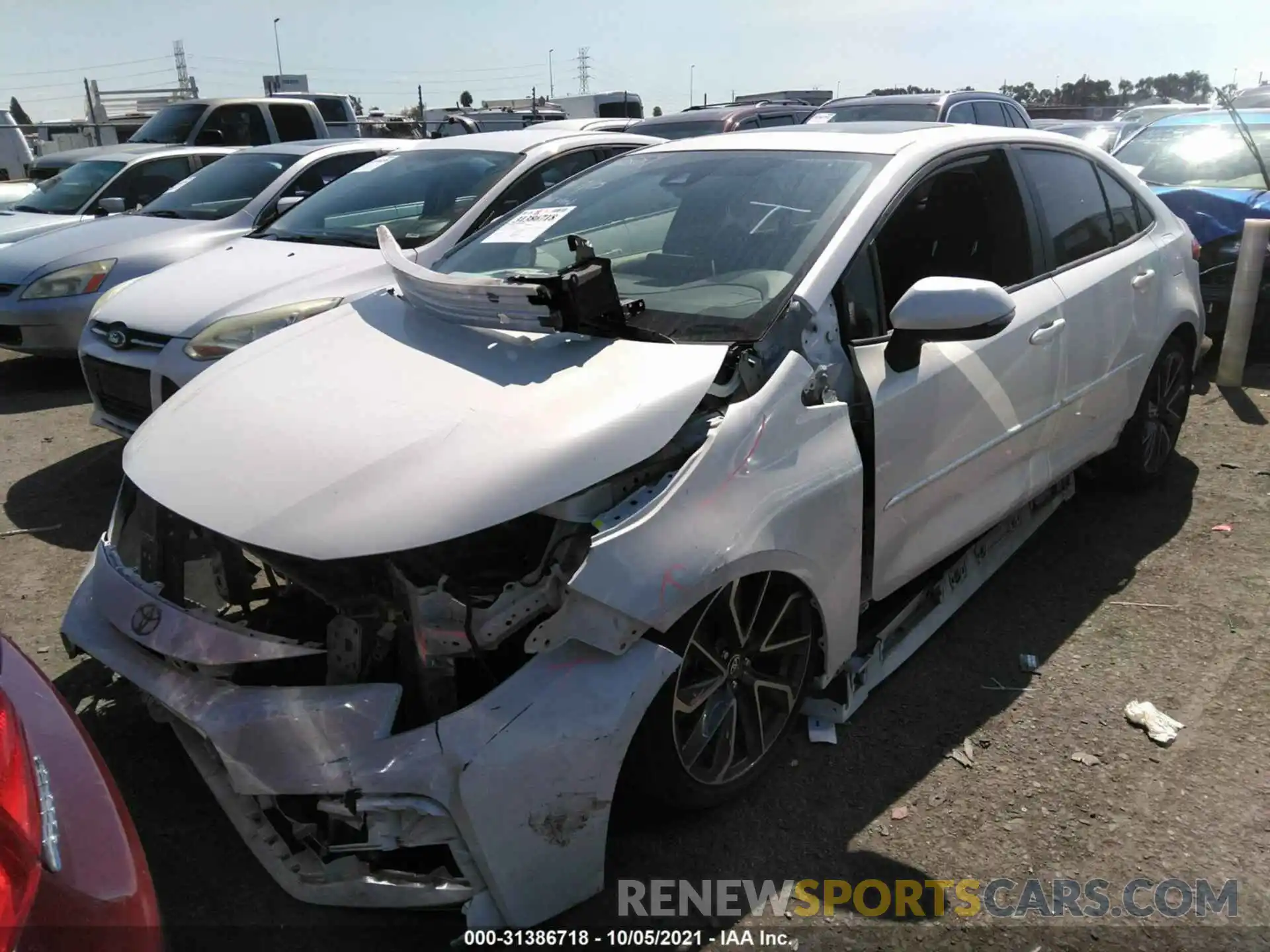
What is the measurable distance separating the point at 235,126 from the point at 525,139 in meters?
7.47

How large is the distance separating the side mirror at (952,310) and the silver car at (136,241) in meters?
5.39

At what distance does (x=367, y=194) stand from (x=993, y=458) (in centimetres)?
443

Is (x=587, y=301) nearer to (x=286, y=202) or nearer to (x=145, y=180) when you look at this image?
(x=286, y=202)

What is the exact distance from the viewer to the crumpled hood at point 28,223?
28.1ft

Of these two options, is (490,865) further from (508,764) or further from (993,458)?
(993,458)

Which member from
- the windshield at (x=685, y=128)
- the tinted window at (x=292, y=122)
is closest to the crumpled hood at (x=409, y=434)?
the windshield at (x=685, y=128)

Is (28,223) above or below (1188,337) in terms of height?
above

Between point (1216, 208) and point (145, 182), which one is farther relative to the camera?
point (145, 182)

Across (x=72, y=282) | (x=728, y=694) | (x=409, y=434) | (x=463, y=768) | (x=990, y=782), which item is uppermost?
(x=409, y=434)

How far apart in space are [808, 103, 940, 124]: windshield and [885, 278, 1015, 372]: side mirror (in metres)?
7.33

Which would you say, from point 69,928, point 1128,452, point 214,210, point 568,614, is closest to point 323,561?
point 568,614

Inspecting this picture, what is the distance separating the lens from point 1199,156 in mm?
7879

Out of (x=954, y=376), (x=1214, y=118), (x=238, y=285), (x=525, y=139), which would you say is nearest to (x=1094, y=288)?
(x=954, y=376)

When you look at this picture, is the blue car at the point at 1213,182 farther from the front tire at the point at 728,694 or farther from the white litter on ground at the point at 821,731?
the front tire at the point at 728,694
